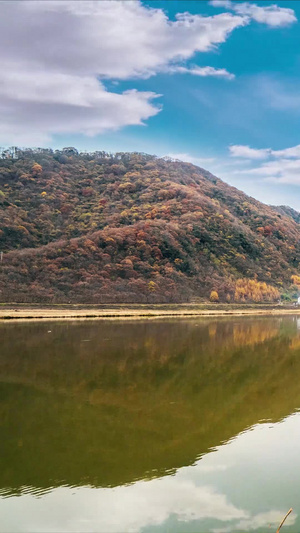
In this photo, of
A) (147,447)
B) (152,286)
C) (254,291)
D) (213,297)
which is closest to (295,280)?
(254,291)

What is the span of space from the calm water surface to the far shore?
31.1 m

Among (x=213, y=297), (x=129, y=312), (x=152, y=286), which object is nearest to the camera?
(x=129, y=312)

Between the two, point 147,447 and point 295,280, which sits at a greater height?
point 295,280

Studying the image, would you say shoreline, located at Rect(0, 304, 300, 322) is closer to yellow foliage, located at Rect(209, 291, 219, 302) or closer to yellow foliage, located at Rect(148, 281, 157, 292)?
yellow foliage, located at Rect(209, 291, 219, 302)

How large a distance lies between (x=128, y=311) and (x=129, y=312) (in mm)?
1638

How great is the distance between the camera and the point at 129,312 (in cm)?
6141

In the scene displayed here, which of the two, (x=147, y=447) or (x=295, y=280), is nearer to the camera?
(x=147, y=447)

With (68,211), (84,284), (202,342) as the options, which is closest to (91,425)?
(202,342)

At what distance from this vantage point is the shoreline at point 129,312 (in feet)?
171

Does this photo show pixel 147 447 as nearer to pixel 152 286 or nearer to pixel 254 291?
pixel 152 286

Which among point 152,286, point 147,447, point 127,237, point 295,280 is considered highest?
point 127,237

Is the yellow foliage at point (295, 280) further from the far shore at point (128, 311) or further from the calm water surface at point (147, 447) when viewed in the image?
the calm water surface at point (147, 447)

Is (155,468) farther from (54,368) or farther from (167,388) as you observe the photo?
(54,368)

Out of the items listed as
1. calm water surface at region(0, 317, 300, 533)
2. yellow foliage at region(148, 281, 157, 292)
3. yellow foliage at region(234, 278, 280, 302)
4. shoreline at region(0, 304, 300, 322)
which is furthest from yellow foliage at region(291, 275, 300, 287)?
calm water surface at region(0, 317, 300, 533)
